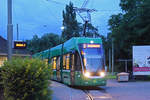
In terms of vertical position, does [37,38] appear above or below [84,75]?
above

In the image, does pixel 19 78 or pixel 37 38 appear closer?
pixel 19 78

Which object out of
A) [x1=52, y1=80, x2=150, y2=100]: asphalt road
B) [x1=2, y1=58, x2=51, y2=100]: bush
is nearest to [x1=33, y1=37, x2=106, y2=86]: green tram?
[x1=52, y1=80, x2=150, y2=100]: asphalt road

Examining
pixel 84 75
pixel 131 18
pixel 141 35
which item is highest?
pixel 131 18

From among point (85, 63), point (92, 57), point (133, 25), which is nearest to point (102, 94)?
point (85, 63)

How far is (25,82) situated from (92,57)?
867 cm

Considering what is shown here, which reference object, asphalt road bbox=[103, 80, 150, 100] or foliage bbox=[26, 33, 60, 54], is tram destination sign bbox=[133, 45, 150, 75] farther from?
foliage bbox=[26, 33, 60, 54]

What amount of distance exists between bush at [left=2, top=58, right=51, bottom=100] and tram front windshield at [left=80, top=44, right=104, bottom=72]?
7.90 metres

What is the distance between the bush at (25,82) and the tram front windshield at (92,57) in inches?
311

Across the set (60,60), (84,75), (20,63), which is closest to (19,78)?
(20,63)

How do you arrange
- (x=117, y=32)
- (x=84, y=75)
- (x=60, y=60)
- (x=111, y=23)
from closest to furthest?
(x=84, y=75) < (x=60, y=60) < (x=117, y=32) < (x=111, y=23)

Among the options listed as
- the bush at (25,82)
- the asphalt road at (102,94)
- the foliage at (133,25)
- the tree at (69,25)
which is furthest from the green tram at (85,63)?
the tree at (69,25)

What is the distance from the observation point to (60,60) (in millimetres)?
21203

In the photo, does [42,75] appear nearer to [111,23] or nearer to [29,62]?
[29,62]

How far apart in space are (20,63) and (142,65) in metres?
21.5
